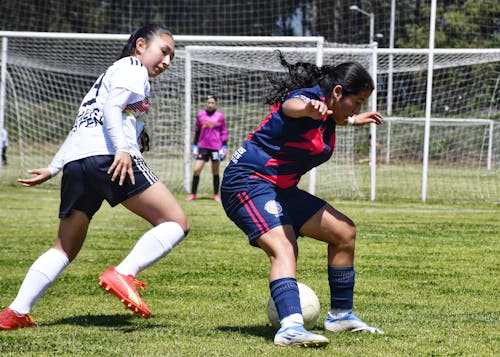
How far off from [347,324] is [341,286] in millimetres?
220

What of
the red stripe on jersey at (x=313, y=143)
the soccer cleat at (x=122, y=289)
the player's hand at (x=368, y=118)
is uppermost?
the player's hand at (x=368, y=118)

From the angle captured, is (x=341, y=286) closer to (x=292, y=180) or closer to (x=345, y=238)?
(x=345, y=238)


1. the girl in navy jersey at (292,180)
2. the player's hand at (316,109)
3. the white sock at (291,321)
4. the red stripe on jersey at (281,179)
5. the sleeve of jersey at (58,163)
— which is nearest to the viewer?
the player's hand at (316,109)

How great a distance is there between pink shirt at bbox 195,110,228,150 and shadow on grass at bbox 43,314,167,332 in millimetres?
10469

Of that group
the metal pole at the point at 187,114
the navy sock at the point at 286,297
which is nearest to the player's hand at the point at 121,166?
the navy sock at the point at 286,297

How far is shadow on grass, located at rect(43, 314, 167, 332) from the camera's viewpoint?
530 cm

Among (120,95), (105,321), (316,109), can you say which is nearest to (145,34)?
(120,95)

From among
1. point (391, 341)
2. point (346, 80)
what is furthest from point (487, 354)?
point (346, 80)

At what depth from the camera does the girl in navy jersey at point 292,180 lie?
4.64 m

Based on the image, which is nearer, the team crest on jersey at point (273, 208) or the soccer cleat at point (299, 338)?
the soccer cleat at point (299, 338)

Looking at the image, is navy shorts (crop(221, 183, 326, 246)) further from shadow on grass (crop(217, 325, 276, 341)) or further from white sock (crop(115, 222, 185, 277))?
shadow on grass (crop(217, 325, 276, 341))

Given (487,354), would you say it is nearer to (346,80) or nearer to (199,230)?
(346,80)

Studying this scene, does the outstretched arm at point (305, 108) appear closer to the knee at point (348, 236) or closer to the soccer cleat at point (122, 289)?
the knee at point (348, 236)

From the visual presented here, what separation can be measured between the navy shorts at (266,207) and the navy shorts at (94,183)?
504 millimetres
